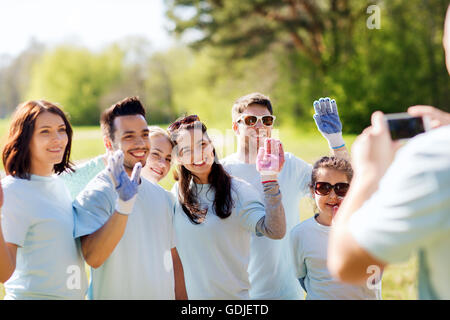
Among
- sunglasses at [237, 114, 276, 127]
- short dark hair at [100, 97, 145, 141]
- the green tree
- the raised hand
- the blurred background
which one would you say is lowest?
the raised hand

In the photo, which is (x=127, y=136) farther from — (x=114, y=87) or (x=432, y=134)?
(x=114, y=87)

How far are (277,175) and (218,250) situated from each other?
0.64 metres

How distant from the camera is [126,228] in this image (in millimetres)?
2600

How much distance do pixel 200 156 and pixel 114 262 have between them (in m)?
0.80

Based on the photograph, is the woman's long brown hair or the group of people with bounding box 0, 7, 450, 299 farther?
the woman's long brown hair

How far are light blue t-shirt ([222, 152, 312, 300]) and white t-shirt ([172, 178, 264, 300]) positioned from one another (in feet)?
1.13

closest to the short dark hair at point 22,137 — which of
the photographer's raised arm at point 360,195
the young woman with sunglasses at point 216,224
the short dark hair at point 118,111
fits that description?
the short dark hair at point 118,111

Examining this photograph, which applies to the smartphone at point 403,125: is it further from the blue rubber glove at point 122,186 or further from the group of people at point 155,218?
the blue rubber glove at point 122,186

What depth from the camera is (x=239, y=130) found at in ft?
11.8

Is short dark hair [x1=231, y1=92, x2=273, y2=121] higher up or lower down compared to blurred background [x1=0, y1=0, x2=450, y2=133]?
lower down

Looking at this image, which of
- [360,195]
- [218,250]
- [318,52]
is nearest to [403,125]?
[360,195]

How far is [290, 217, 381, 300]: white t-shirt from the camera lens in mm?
2840

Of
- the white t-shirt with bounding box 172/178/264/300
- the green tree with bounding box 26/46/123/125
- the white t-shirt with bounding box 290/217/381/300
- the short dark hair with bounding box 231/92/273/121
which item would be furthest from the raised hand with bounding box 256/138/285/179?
the green tree with bounding box 26/46/123/125

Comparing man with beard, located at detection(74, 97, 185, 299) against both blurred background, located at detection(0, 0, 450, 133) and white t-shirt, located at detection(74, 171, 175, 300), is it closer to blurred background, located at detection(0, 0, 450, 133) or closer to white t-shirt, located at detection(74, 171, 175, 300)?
white t-shirt, located at detection(74, 171, 175, 300)
